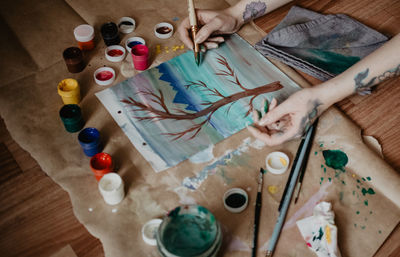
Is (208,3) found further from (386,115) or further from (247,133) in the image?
(386,115)

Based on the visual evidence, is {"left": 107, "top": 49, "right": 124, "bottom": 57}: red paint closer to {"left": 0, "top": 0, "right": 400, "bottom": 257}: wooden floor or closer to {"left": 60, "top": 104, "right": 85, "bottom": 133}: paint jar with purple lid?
{"left": 60, "top": 104, "right": 85, "bottom": 133}: paint jar with purple lid

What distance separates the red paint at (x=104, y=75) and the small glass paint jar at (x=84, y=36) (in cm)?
16

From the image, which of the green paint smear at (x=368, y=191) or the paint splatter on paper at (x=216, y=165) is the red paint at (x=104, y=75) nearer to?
the paint splatter on paper at (x=216, y=165)

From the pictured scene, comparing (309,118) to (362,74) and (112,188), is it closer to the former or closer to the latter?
(362,74)

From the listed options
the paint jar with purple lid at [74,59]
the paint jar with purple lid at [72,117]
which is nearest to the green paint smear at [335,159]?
the paint jar with purple lid at [72,117]

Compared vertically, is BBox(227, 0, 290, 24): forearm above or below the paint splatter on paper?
above

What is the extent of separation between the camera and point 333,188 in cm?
120

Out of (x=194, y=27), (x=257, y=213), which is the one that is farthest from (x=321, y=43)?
(x=257, y=213)

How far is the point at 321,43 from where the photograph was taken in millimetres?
1565

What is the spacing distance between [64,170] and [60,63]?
53 centimetres

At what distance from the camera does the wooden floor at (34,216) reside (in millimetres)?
1057

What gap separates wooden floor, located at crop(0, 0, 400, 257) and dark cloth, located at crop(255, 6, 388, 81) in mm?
102

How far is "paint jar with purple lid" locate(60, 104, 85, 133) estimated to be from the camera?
49.0 inches

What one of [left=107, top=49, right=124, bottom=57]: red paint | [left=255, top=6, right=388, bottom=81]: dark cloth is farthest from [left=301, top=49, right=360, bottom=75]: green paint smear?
[left=107, top=49, right=124, bottom=57]: red paint
